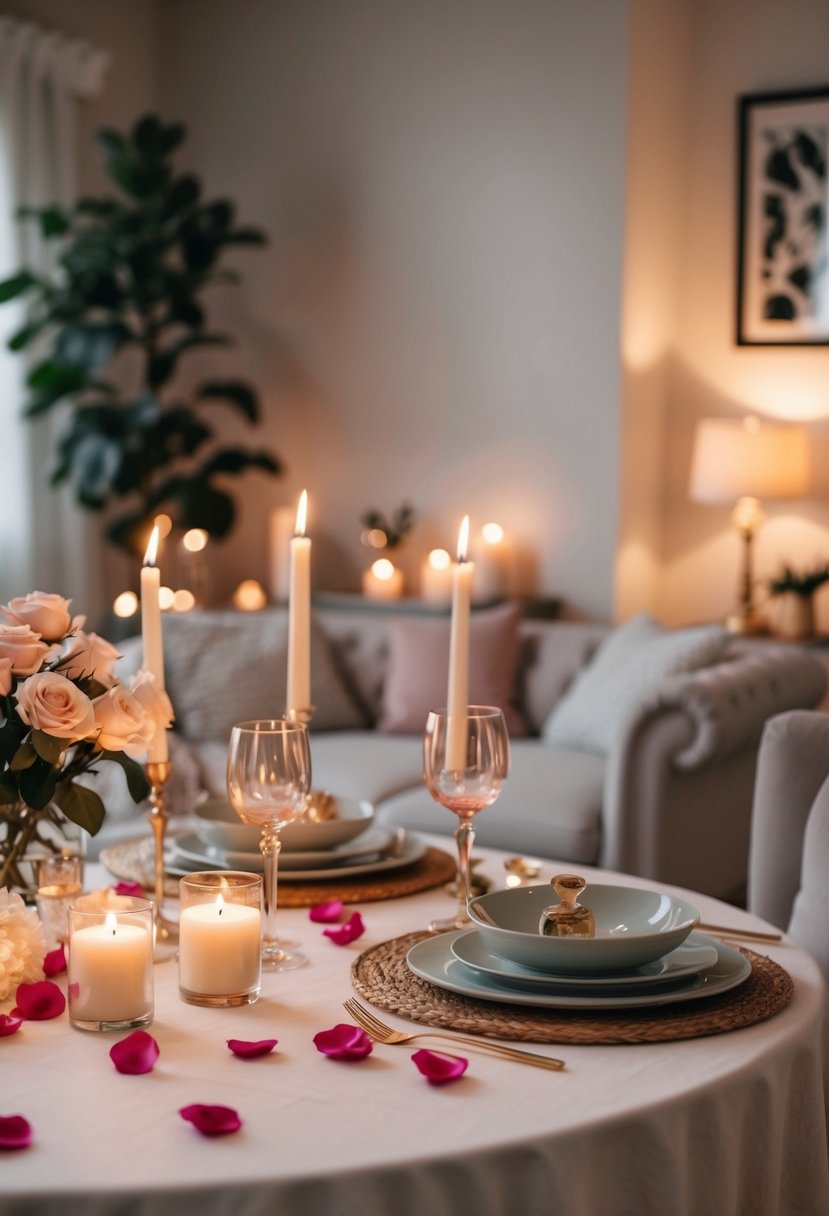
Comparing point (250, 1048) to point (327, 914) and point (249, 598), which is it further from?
point (249, 598)

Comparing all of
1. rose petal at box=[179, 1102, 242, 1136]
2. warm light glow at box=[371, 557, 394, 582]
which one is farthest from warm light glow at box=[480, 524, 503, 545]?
rose petal at box=[179, 1102, 242, 1136]

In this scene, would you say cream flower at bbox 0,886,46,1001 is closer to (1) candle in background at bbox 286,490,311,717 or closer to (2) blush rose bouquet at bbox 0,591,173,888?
(2) blush rose bouquet at bbox 0,591,173,888

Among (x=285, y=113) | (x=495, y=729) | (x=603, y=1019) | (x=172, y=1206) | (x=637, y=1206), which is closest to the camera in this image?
(x=172, y=1206)

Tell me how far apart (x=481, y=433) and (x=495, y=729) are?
345 centimetres

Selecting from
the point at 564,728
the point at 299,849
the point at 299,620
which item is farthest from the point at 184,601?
the point at 299,620

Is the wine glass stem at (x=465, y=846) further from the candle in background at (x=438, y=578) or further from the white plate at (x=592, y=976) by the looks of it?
the candle in background at (x=438, y=578)

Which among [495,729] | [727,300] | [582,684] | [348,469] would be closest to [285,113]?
[348,469]

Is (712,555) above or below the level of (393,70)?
below

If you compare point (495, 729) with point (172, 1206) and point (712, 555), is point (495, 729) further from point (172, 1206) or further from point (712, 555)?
point (712, 555)

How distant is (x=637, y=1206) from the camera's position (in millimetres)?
1109

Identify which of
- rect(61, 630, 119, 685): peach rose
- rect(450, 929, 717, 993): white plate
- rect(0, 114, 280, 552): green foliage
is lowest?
rect(450, 929, 717, 993): white plate

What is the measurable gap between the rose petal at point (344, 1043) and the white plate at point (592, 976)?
0.49 feet

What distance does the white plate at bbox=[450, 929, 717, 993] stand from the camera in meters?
1.30

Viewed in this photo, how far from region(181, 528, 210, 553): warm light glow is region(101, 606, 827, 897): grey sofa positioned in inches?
22.4
